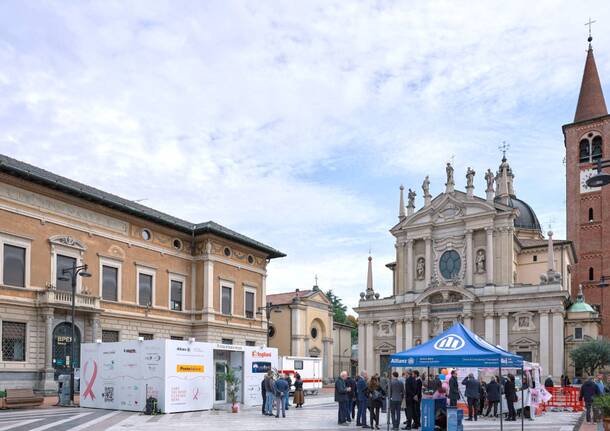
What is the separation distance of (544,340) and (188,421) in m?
36.1

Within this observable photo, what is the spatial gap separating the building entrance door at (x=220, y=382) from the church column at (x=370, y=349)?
111 ft

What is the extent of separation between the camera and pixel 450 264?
55.5 meters

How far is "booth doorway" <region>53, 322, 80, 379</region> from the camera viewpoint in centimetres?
2850

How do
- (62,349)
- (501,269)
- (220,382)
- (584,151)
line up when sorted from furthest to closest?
(584,151) < (501,269) < (62,349) < (220,382)

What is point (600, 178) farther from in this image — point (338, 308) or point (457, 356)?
point (338, 308)

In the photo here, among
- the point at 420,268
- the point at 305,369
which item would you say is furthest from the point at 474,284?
the point at 305,369

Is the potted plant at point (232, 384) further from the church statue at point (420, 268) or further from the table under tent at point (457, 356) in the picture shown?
the church statue at point (420, 268)

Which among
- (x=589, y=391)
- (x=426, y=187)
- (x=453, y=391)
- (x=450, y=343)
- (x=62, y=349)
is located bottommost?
(x=453, y=391)

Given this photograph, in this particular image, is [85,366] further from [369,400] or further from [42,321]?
[369,400]

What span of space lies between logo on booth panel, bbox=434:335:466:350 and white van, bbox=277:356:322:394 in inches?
685

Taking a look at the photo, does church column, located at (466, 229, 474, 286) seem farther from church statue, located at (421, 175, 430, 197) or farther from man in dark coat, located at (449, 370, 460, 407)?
man in dark coat, located at (449, 370, 460, 407)

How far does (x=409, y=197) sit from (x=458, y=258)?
25.3 ft

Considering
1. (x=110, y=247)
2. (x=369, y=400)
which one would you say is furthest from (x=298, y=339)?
(x=369, y=400)

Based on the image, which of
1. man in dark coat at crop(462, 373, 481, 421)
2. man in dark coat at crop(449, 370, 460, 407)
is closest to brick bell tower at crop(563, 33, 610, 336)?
man in dark coat at crop(462, 373, 481, 421)
